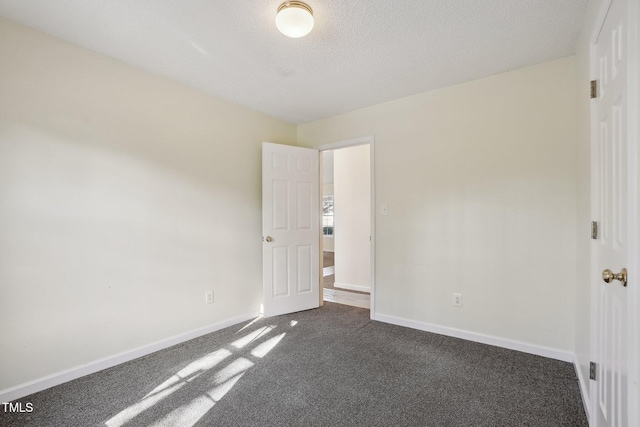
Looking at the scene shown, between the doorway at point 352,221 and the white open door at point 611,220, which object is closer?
the white open door at point 611,220

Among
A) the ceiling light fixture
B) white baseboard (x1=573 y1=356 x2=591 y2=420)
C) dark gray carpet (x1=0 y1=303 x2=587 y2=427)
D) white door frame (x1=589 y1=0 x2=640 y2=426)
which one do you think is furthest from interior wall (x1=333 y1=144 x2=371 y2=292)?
white door frame (x1=589 y1=0 x2=640 y2=426)

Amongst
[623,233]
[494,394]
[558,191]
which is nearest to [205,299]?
[494,394]

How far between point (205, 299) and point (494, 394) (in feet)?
8.24

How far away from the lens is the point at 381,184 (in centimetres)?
328

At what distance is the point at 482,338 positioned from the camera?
2654 mm

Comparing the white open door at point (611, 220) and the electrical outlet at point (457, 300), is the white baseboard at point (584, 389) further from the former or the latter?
the electrical outlet at point (457, 300)

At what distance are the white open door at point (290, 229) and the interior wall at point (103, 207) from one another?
1.19 ft

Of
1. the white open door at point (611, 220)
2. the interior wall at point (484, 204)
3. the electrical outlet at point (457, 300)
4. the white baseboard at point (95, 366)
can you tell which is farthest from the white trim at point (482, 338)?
the white baseboard at point (95, 366)

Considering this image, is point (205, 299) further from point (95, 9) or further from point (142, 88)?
point (95, 9)

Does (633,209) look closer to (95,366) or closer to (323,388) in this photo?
(323,388)

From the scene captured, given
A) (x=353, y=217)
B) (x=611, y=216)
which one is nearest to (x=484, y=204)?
(x=611, y=216)

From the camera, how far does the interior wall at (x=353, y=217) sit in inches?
186

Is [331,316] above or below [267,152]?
below

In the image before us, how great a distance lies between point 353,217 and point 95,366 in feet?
12.0
